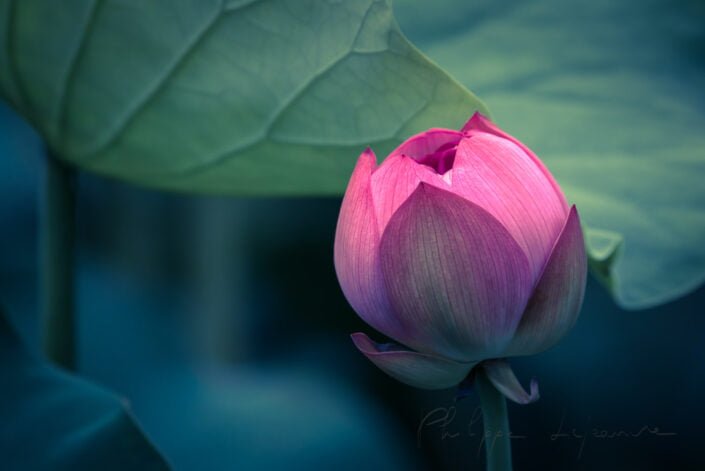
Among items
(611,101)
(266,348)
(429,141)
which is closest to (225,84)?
(429,141)

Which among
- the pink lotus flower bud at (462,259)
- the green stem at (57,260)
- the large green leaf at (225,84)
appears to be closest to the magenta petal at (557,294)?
the pink lotus flower bud at (462,259)

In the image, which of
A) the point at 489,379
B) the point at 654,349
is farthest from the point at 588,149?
the point at 654,349

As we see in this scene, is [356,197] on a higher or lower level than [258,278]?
higher

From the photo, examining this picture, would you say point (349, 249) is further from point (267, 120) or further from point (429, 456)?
point (429, 456)

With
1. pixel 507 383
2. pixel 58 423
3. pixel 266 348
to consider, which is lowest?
pixel 266 348

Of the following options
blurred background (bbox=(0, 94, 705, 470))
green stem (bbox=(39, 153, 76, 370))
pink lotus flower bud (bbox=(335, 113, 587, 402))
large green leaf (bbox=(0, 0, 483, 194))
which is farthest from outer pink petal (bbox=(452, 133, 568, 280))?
blurred background (bbox=(0, 94, 705, 470))

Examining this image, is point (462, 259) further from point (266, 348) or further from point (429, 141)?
point (266, 348)
